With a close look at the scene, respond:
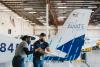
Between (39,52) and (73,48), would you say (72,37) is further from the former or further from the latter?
(39,52)

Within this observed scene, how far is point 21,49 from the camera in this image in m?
6.29

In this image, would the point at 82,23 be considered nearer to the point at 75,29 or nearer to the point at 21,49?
the point at 75,29

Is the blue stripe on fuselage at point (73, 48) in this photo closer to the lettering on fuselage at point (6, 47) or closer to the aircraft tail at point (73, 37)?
the aircraft tail at point (73, 37)

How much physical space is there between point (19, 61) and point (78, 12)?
307 cm

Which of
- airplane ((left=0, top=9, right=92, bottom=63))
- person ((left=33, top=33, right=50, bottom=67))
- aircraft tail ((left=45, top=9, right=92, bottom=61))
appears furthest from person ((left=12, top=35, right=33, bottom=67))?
aircraft tail ((left=45, top=9, right=92, bottom=61))

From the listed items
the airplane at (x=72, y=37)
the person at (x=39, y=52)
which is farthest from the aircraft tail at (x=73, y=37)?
the person at (x=39, y=52)

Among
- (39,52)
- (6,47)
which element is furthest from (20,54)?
(39,52)

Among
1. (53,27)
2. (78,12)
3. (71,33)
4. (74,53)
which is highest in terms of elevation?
(78,12)

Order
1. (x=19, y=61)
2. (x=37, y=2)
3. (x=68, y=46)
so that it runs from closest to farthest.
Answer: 1. (x=19, y=61)
2. (x=68, y=46)
3. (x=37, y=2)

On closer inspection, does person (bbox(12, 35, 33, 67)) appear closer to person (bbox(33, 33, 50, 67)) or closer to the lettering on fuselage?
the lettering on fuselage

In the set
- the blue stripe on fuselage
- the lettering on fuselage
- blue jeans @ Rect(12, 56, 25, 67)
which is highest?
the lettering on fuselage

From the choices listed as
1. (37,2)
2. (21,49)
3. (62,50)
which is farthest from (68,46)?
(37,2)

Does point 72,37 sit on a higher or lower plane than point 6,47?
lower

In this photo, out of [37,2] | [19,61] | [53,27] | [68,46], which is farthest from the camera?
[53,27]
